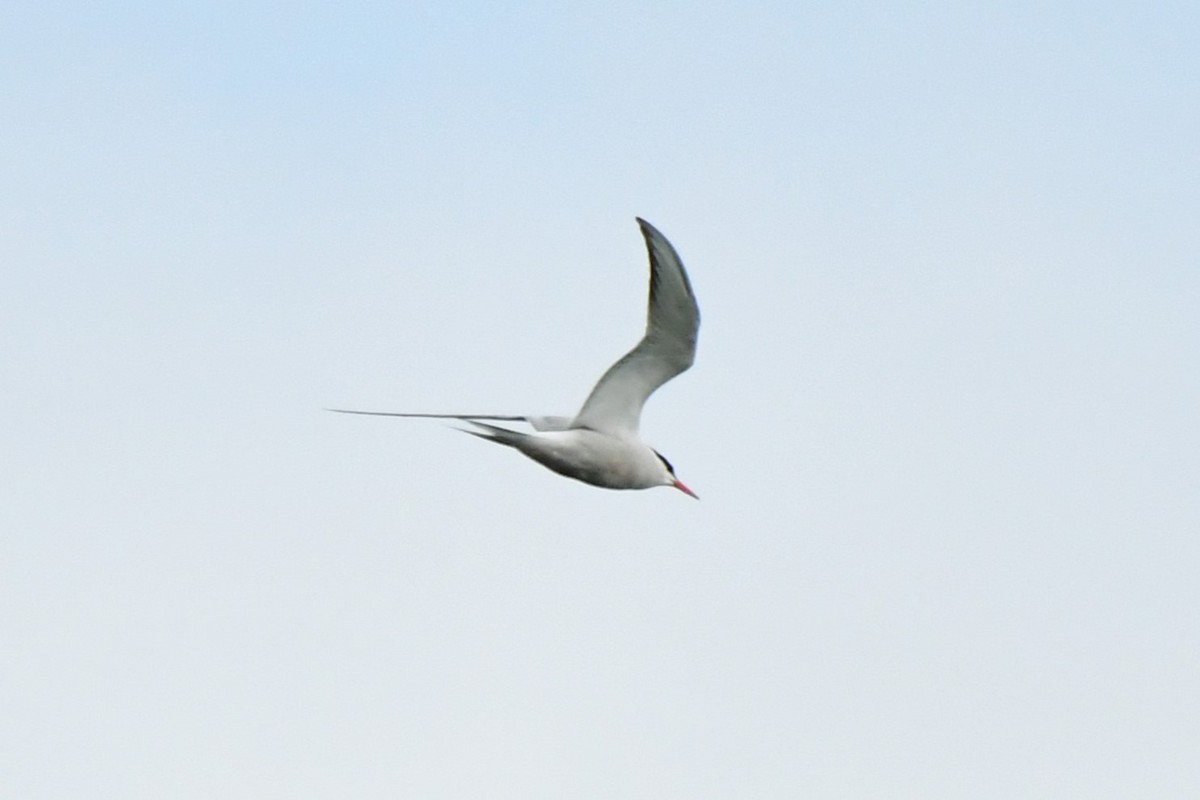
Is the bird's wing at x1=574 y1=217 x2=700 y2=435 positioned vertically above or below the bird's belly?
above

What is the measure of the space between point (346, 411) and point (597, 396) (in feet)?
6.79

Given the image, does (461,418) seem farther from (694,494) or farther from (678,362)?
(694,494)

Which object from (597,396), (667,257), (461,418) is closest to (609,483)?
(597,396)

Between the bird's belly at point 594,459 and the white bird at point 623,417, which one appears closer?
the white bird at point 623,417

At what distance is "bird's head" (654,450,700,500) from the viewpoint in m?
10.6

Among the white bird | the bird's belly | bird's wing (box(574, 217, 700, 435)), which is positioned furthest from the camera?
the bird's belly

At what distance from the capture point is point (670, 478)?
1069cm

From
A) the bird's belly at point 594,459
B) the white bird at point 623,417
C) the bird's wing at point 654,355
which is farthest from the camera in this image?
the bird's belly at point 594,459

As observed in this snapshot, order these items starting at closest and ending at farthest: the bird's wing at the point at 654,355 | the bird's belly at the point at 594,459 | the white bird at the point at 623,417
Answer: the bird's wing at the point at 654,355 → the white bird at the point at 623,417 → the bird's belly at the point at 594,459

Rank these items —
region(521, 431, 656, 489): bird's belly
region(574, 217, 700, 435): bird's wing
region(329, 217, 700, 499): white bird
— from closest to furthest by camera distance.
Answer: region(574, 217, 700, 435): bird's wing, region(329, 217, 700, 499): white bird, region(521, 431, 656, 489): bird's belly

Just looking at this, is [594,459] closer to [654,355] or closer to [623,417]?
[623,417]

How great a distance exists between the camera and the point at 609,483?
10.0 m

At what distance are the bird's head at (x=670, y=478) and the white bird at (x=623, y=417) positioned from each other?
2.8 inches

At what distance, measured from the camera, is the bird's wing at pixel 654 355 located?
879cm
